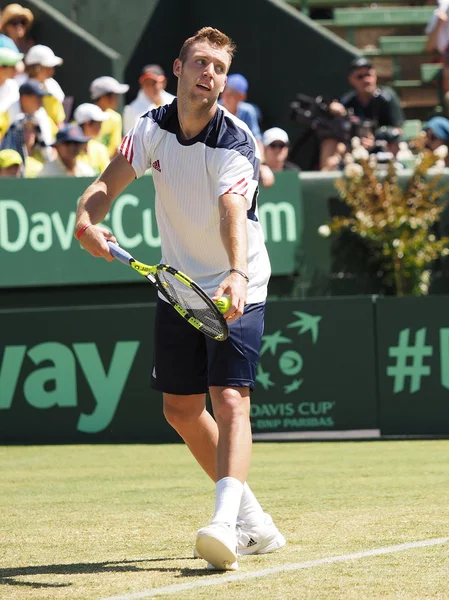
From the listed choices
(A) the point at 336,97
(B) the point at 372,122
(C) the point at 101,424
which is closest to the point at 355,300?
(C) the point at 101,424

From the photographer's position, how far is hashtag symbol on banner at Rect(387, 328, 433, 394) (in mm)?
11422

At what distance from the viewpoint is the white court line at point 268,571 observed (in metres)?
4.74

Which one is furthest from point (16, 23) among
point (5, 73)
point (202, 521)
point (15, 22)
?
point (202, 521)

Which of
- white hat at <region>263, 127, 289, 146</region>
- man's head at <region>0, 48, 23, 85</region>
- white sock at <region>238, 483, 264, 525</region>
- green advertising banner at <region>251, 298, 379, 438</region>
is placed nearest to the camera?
white sock at <region>238, 483, 264, 525</region>

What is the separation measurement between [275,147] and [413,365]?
330 centimetres

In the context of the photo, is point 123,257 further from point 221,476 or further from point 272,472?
point 272,472

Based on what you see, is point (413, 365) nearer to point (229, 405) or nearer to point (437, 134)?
point (437, 134)

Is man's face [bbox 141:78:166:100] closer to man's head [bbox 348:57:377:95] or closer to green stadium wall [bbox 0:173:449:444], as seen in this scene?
man's head [bbox 348:57:377:95]

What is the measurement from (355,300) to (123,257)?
6.41m

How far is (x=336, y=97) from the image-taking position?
16000 mm

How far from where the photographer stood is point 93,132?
43.7ft

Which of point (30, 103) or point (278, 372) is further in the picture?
point (30, 103)

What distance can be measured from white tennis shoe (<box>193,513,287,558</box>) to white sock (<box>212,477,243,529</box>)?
0.35 m

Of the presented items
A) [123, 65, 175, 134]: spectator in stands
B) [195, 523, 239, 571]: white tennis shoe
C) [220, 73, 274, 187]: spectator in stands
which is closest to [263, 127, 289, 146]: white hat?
[220, 73, 274, 187]: spectator in stands
